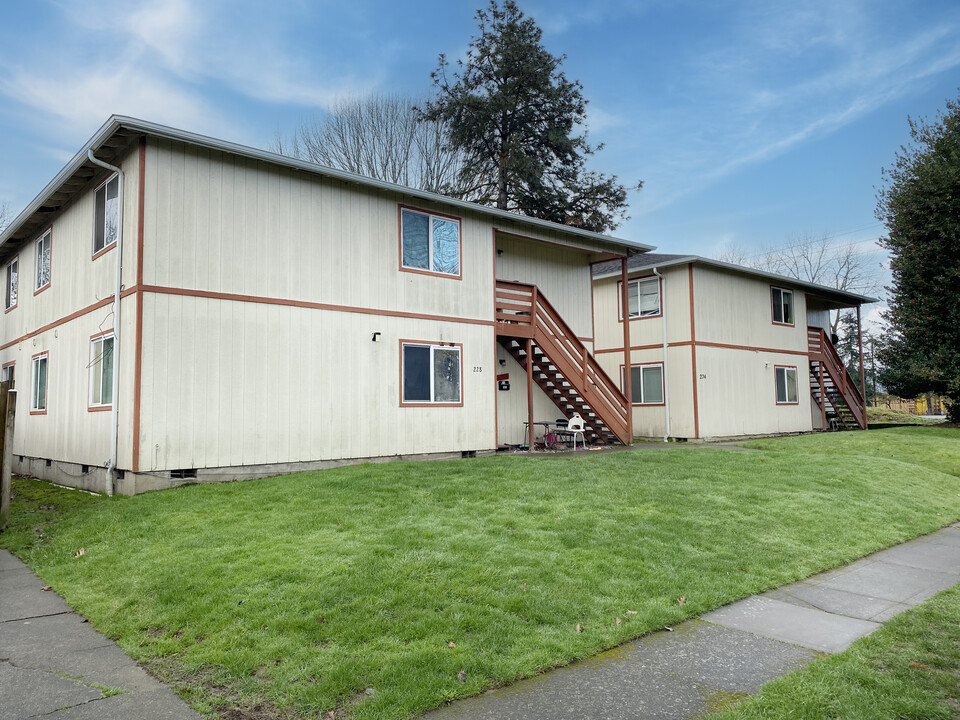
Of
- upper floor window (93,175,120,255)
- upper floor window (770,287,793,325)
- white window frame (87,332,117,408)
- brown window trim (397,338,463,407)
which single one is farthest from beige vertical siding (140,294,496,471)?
upper floor window (770,287,793,325)

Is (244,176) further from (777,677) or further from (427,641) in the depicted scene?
(777,677)

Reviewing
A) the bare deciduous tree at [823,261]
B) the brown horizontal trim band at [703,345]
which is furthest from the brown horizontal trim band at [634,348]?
the bare deciduous tree at [823,261]

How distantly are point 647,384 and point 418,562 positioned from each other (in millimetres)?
16192

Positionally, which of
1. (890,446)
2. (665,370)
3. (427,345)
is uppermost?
(427,345)

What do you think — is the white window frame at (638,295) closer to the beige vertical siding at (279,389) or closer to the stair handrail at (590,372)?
the stair handrail at (590,372)

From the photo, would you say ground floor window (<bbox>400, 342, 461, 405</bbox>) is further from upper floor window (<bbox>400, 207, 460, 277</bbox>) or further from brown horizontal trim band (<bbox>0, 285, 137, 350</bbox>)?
brown horizontal trim band (<bbox>0, 285, 137, 350</bbox>)

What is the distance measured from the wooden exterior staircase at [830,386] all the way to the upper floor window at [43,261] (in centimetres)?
2314

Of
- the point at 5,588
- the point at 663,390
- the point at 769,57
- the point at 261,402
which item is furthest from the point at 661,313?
the point at 5,588

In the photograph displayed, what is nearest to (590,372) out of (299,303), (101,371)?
(299,303)

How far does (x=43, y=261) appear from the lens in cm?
1515

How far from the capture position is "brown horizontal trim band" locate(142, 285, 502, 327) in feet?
33.8

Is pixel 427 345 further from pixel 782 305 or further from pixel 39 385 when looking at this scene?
pixel 782 305

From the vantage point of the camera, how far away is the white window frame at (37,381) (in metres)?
14.2

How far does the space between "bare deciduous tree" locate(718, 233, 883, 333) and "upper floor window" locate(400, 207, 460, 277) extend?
1338 inches
